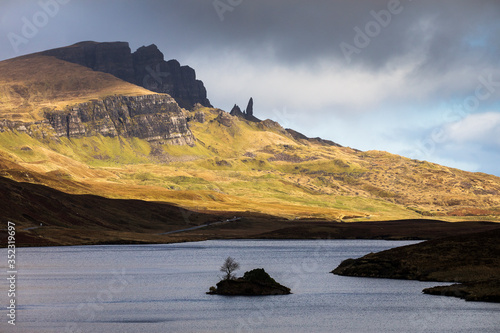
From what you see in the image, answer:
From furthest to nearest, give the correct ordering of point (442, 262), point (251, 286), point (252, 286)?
point (442, 262)
point (252, 286)
point (251, 286)

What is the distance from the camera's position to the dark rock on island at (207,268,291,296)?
75.2 m

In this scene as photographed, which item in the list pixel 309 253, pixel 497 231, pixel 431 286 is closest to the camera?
pixel 431 286

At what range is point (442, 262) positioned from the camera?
299 ft

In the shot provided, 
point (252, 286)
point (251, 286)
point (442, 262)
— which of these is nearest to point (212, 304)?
point (251, 286)

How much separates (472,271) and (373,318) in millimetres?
29595

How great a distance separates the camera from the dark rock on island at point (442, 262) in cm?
8425

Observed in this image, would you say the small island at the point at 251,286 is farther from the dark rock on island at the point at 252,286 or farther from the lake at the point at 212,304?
the lake at the point at 212,304

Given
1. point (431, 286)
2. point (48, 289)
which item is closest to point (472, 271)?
point (431, 286)

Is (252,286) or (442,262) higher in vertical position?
(442,262)

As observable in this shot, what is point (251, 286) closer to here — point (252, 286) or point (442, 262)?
point (252, 286)

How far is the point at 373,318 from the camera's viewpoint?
61.6m

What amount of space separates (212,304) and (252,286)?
298 inches

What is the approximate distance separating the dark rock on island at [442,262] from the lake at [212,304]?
3.35 m

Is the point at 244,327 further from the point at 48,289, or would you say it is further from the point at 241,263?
the point at 241,263
